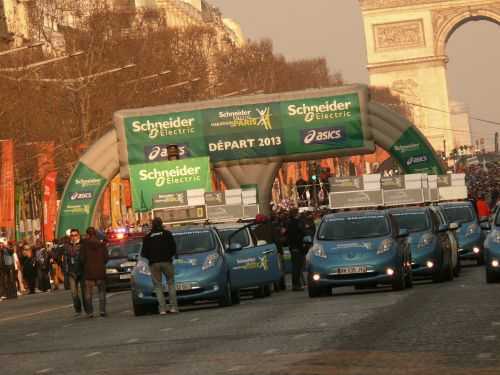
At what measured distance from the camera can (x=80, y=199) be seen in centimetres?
5544

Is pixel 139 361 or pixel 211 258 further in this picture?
pixel 211 258

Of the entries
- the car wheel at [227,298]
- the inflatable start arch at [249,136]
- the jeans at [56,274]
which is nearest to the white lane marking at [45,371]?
the car wheel at [227,298]

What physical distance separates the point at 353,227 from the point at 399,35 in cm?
10898

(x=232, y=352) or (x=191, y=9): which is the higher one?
(x=191, y=9)

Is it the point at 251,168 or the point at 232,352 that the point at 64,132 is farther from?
the point at 232,352

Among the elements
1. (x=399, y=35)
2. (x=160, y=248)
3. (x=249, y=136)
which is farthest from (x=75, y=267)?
(x=399, y=35)

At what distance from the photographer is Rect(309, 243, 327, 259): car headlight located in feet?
98.9

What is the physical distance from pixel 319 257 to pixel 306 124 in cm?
2667

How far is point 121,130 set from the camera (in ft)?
184

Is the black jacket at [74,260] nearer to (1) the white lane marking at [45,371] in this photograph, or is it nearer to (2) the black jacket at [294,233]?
(2) the black jacket at [294,233]

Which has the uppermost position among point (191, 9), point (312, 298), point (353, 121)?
point (191, 9)

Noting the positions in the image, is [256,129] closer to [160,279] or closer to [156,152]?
[156,152]

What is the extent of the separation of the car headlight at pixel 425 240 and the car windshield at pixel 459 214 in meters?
9.06

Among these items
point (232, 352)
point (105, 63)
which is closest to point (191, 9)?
point (105, 63)
